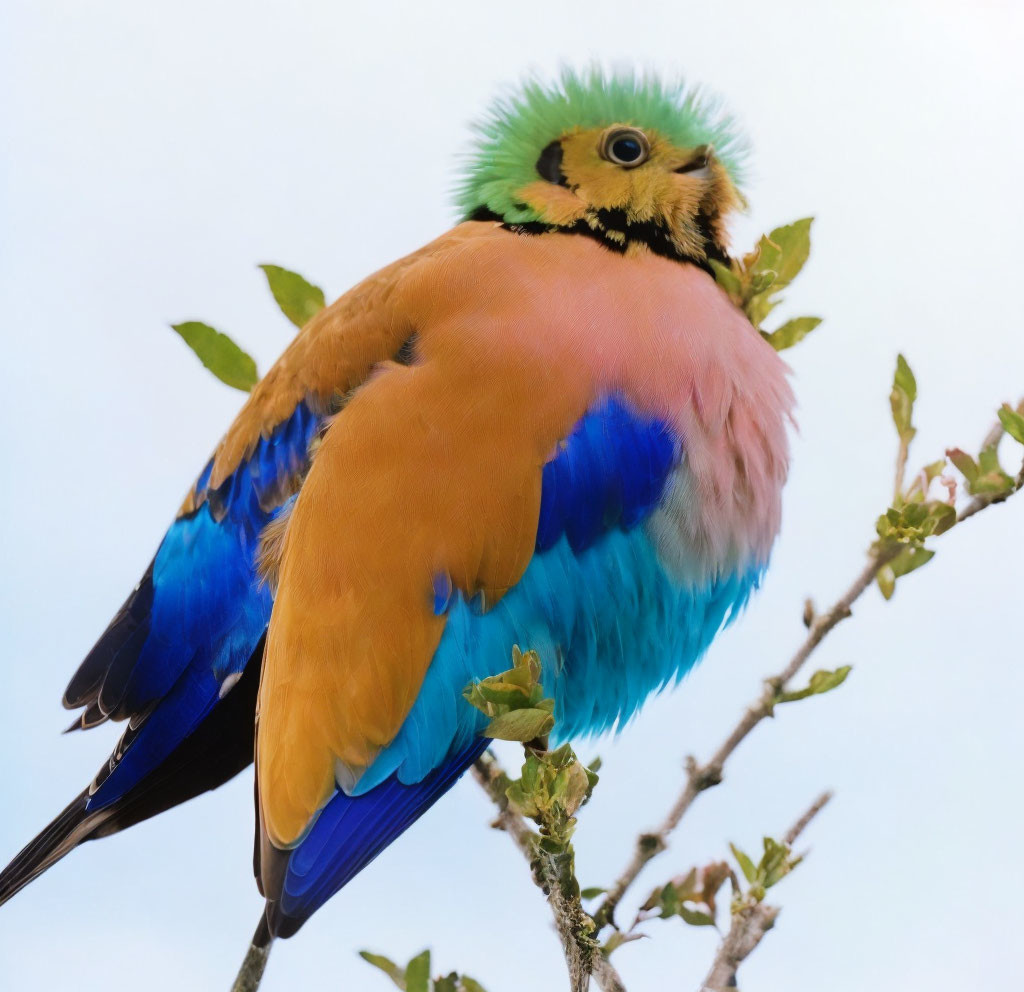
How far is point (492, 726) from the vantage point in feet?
2.66

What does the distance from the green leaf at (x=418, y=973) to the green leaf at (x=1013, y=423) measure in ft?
1.89

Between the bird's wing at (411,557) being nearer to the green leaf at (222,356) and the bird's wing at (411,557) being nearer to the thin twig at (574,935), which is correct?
the thin twig at (574,935)

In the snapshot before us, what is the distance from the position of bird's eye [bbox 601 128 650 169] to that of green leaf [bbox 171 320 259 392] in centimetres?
37

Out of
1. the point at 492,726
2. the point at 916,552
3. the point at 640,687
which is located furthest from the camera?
the point at 640,687

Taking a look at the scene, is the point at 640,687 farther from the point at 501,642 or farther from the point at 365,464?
the point at 365,464

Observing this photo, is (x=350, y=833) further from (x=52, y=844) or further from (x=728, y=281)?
(x=728, y=281)

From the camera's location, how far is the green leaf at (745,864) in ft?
3.12

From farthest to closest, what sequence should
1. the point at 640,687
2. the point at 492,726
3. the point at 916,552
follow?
the point at 640,687, the point at 916,552, the point at 492,726

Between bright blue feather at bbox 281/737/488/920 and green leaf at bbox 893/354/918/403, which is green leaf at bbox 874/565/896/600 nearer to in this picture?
green leaf at bbox 893/354/918/403

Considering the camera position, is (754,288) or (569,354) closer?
(569,354)

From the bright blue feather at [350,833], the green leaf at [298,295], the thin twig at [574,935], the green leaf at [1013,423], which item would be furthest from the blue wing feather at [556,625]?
the green leaf at [298,295]

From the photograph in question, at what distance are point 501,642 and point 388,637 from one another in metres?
0.08

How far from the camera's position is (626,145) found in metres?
1.12

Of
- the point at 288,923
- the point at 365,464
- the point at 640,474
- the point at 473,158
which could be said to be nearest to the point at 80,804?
the point at 288,923
